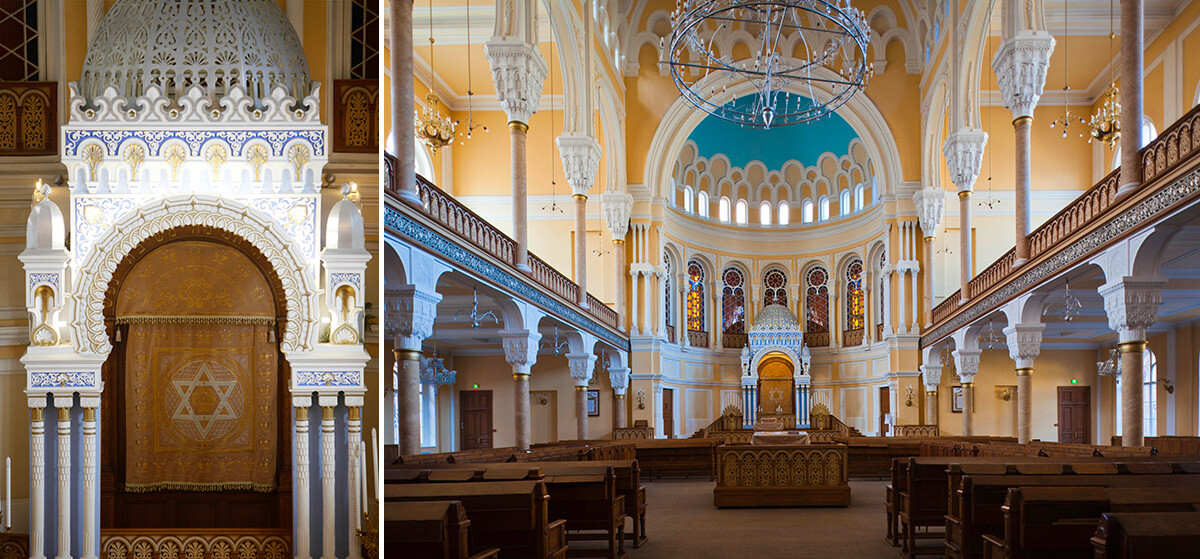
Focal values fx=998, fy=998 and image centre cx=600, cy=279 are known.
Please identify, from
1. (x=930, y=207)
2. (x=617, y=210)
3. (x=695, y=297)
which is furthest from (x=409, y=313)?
(x=695, y=297)

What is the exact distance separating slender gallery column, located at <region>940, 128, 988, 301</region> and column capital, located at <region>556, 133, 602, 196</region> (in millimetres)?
6910

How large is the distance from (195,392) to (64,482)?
1.01 metres

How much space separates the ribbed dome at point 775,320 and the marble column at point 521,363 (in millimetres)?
14506

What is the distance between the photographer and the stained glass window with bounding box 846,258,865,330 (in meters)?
28.2

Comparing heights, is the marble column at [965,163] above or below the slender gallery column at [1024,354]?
above

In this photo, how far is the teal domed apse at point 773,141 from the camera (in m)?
28.4

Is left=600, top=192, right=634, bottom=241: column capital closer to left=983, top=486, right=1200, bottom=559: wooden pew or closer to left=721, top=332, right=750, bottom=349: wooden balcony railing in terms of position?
left=721, top=332, right=750, bottom=349: wooden balcony railing

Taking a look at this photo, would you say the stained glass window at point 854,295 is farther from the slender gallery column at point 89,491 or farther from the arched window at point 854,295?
the slender gallery column at point 89,491

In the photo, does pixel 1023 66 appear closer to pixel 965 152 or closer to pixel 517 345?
pixel 965 152

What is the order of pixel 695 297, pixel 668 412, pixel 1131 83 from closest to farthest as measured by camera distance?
pixel 1131 83 < pixel 668 412 < pixel 695 297

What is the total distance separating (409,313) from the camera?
10156 mm

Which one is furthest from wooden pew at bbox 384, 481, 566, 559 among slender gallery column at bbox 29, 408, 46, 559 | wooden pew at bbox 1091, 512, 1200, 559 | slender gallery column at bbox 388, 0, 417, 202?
slender gallery column at bbox 388, 0, 417, 202

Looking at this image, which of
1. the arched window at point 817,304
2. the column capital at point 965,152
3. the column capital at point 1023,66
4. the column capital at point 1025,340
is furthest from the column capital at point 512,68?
the arched window at point 817,304

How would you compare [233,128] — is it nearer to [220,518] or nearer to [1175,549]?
[220,518]
